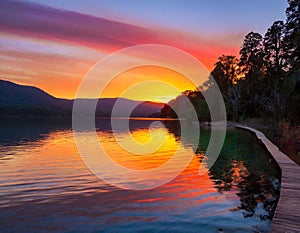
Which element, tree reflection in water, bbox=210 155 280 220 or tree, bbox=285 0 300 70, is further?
tree, bbox=285 0 300 70

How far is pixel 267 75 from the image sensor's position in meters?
41.7

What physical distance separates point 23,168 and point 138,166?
5459mm

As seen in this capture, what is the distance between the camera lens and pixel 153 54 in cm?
2598

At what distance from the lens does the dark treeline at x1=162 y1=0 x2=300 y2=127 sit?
27812mm

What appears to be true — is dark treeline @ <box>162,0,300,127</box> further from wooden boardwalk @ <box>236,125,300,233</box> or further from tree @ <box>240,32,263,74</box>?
wooden boardwalk @ <box>236,125,300,233</box>

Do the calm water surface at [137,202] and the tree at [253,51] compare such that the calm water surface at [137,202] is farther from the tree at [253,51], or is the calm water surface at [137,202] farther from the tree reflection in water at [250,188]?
the tree at [253,51]

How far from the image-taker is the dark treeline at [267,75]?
27812mm

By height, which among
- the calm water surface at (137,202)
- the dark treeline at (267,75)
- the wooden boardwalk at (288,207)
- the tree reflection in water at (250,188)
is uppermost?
the dark treeline at (267,75)

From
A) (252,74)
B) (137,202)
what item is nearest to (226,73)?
(252,74)

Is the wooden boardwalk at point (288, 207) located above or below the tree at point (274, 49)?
below

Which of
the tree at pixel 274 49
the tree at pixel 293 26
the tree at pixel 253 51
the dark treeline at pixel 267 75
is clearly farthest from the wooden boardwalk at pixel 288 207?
the tree at pixel 253 51

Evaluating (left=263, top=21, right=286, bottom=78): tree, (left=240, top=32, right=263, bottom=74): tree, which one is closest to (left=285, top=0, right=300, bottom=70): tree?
(left=263, top=21, right=286, bottom=78): tree

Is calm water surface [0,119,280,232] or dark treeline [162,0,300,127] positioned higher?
dark treeline [162,0,300,127]

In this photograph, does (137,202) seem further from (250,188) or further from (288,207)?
(250,188)
